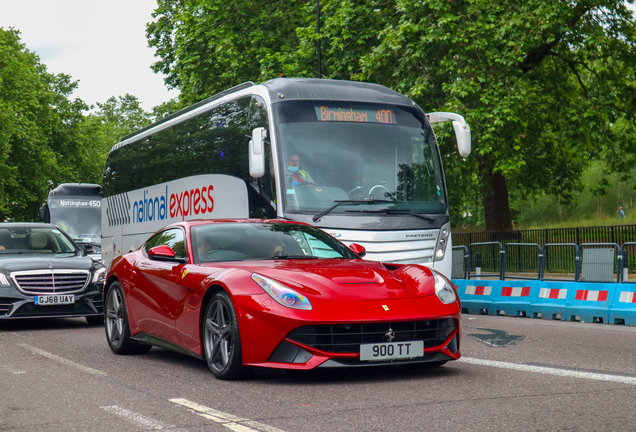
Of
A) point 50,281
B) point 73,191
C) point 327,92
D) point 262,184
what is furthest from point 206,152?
point 73,191

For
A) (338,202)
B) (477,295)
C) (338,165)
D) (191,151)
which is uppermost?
(191,151)

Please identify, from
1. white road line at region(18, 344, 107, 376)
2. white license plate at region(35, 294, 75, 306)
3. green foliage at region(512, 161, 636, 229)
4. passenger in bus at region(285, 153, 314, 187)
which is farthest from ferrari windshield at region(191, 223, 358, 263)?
green foliage at region(512, 161, 636, 229)

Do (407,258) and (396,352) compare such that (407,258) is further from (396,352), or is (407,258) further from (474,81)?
(474,81)

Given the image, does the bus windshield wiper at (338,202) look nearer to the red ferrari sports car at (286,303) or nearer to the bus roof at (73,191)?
the red ferrari sports car at (286,303)

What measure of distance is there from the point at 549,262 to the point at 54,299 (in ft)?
35.4

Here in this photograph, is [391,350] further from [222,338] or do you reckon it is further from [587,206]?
[587,206]

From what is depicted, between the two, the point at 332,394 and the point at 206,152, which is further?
the point at 206,152

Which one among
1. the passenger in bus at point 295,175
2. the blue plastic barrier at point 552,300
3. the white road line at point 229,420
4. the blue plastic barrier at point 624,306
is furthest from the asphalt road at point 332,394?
the blue plastic barrier at point 552,300

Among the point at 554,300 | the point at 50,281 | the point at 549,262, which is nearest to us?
the point at 50,281

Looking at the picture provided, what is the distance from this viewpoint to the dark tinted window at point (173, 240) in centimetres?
746

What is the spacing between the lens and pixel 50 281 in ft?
38.0

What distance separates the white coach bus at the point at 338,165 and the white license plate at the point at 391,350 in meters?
4.76

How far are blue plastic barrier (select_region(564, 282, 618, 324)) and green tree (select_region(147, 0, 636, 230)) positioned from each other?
8744 millimetres

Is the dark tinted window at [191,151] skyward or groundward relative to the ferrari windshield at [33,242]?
skyward
